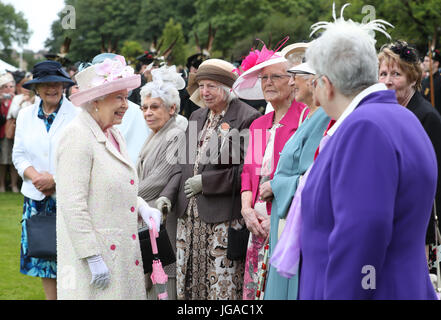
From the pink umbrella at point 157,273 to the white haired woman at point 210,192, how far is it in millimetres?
1073

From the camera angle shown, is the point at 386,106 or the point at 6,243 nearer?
the point at 386,106

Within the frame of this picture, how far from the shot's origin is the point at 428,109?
4559 millimetres

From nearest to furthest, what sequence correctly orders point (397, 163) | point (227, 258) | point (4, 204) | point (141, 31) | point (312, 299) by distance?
point (397, 163) < point (312, 299) < point (227, 258) < point (4, 204) < point (141, 31)

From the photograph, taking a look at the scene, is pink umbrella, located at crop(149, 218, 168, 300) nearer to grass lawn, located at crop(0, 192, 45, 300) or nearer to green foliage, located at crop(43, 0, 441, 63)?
grass lawn, located at crop(0, 192, 45, 300)

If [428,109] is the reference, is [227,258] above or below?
below

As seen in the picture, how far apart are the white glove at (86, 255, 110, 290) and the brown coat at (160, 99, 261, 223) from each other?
1730 mm

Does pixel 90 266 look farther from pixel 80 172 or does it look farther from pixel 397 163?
pixel 397 163

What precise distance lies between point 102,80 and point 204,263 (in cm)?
209

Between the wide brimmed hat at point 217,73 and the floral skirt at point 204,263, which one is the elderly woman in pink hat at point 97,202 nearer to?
the floral skirt at point 204,263

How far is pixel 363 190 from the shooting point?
2.18 metres

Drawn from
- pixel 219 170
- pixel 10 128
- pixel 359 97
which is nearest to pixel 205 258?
pixel 219 170

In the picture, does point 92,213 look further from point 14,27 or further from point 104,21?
point 14,27

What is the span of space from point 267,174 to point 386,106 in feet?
7.32
